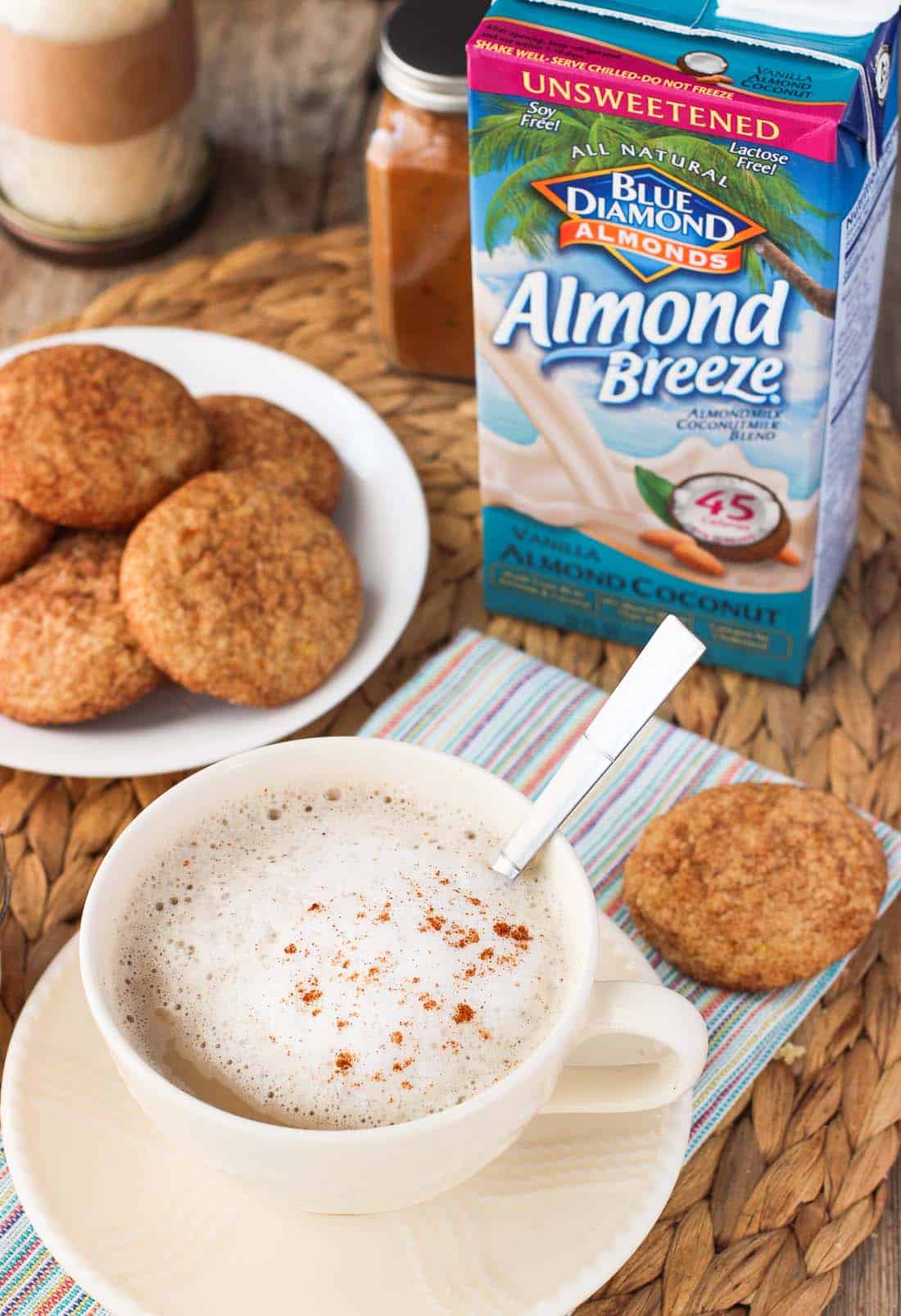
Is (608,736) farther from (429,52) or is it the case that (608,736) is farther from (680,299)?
(429,52)

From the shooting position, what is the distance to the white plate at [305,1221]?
2.85ft

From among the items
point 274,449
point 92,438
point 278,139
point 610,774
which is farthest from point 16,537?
point 278,139

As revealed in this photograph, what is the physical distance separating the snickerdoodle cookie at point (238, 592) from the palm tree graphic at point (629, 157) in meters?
0.33

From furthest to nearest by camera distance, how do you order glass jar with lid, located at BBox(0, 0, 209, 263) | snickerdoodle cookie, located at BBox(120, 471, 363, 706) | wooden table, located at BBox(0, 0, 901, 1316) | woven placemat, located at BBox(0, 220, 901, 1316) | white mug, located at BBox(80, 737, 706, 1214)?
wooden table, located at BBox(0, 0, 901, 1316) < glass jar with lid, located at BBox(0, 0, 209, 263) < snickerdoodle cookie, located at BBox(120, 471, 363, 706) < woven placemat, located at BBox(0, 220, 901, 1316) < white mug, located at BBox(80, 737, 706, 1214)

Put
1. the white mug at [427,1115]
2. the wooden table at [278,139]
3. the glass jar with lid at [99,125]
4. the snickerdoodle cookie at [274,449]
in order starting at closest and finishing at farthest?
the white mug at [427,1115], the snickerdoodle cookie at [274,449], the glass jar with lid at [99,125], the wooden table at [278,139]

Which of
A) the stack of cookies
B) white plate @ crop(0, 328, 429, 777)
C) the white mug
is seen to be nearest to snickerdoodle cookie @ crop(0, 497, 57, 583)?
the stack of cookies

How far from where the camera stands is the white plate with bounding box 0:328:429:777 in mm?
1254

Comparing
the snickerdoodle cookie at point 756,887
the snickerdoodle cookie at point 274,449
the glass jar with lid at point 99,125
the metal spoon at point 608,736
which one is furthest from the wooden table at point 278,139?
the metal spoon at point 608,736

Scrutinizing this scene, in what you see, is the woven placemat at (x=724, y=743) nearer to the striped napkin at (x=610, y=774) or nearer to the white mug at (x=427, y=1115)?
the striped napkin at (x=610, y=774)

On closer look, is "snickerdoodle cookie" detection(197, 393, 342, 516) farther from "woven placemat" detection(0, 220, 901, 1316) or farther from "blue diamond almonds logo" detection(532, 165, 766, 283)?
"blue diamond almonds logo" detection(532, 165, 766, 283)

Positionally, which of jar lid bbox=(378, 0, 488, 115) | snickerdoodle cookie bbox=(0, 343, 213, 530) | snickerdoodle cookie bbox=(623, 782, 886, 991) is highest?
jar lid bbox=(378, 0, 488, 115)

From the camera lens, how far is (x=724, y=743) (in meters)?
1.35

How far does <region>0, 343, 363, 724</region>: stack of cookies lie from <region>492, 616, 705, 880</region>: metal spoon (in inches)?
16.4

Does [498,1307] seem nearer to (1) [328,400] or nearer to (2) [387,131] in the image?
(1) [328,400]
